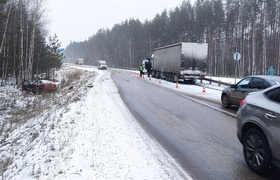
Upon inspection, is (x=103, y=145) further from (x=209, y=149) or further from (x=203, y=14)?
(x=203, y=14)

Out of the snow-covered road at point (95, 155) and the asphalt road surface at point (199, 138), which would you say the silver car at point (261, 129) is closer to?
the asphalt road surface at point (199, 138)

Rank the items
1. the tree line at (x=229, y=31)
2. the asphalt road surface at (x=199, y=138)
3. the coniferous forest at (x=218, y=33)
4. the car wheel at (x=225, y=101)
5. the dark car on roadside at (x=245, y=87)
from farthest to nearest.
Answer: the tree line at (x=229, y=31) < the coniferous forest at (x=218, y=33) < the car wheel at (x=225, y=101) < the dark car on roadside at (x=245, y=87) < the asphalt road surface at (x=199, y=138)

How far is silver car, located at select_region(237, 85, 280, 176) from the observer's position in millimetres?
4684

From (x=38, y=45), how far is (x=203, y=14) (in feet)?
120

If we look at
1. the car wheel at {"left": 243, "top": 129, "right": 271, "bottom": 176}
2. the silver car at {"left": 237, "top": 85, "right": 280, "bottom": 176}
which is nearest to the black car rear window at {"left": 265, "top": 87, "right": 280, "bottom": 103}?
the silver car at {"left": 237, "top": 85, "right": 280, "bottom": 176}

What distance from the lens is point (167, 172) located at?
523 cm

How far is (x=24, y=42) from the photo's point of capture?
105ft

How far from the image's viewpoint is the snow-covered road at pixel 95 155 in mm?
5090

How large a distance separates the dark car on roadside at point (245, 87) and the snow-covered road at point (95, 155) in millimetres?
4702

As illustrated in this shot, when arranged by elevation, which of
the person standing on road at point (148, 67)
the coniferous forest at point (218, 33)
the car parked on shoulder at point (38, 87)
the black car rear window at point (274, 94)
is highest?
the coniferous forest at point (218, 33)

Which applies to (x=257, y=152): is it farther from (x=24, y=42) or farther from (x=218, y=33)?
(x=218, y=33)

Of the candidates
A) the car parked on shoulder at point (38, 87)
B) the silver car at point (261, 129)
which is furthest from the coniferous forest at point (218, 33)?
the silver car at point (261, 129)

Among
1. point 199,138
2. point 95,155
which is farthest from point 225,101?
point 95,155

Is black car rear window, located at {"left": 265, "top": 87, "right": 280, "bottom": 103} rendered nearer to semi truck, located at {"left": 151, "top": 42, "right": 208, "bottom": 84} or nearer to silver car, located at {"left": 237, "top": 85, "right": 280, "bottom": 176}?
silver car, located at {"left": 237, "top": 85, "right": 280, "bottom": 176}
